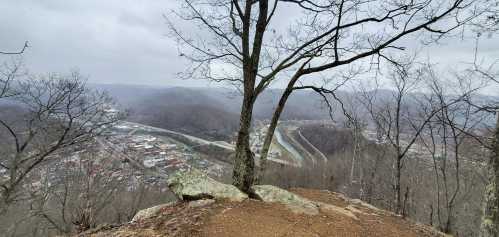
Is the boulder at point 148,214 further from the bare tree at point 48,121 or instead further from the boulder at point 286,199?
the bare tree at point 48,121

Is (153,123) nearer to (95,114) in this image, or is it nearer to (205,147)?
(205,147)

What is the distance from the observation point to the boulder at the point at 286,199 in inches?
269

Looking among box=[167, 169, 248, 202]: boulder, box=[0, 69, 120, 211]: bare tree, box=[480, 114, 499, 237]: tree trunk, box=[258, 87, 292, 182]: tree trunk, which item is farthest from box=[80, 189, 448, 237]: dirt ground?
box=[0, 69, 120, 211]: bare tree

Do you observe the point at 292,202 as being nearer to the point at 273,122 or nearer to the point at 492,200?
the point at 273,122

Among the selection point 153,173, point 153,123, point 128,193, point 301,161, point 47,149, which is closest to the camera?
point 47,149

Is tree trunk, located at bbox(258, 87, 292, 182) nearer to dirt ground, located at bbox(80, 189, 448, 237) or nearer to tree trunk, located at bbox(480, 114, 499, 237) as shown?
dirt ground, located at bbox(80, 189, 448, 237)

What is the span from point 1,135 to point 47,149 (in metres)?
3.19

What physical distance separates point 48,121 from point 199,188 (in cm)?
891

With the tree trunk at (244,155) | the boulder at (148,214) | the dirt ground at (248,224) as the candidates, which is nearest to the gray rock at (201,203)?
the dirt ground at (248,224)

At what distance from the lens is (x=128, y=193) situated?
29.5 metres

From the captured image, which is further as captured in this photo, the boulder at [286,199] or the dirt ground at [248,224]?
the boulder at [286,199]

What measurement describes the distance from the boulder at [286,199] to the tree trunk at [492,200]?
130 inches

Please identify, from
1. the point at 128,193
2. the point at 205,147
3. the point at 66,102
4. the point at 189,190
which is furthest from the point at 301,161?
the point at 189,190

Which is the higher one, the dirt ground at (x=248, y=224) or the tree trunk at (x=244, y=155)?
the tree trunk at (x=244, y=155)
